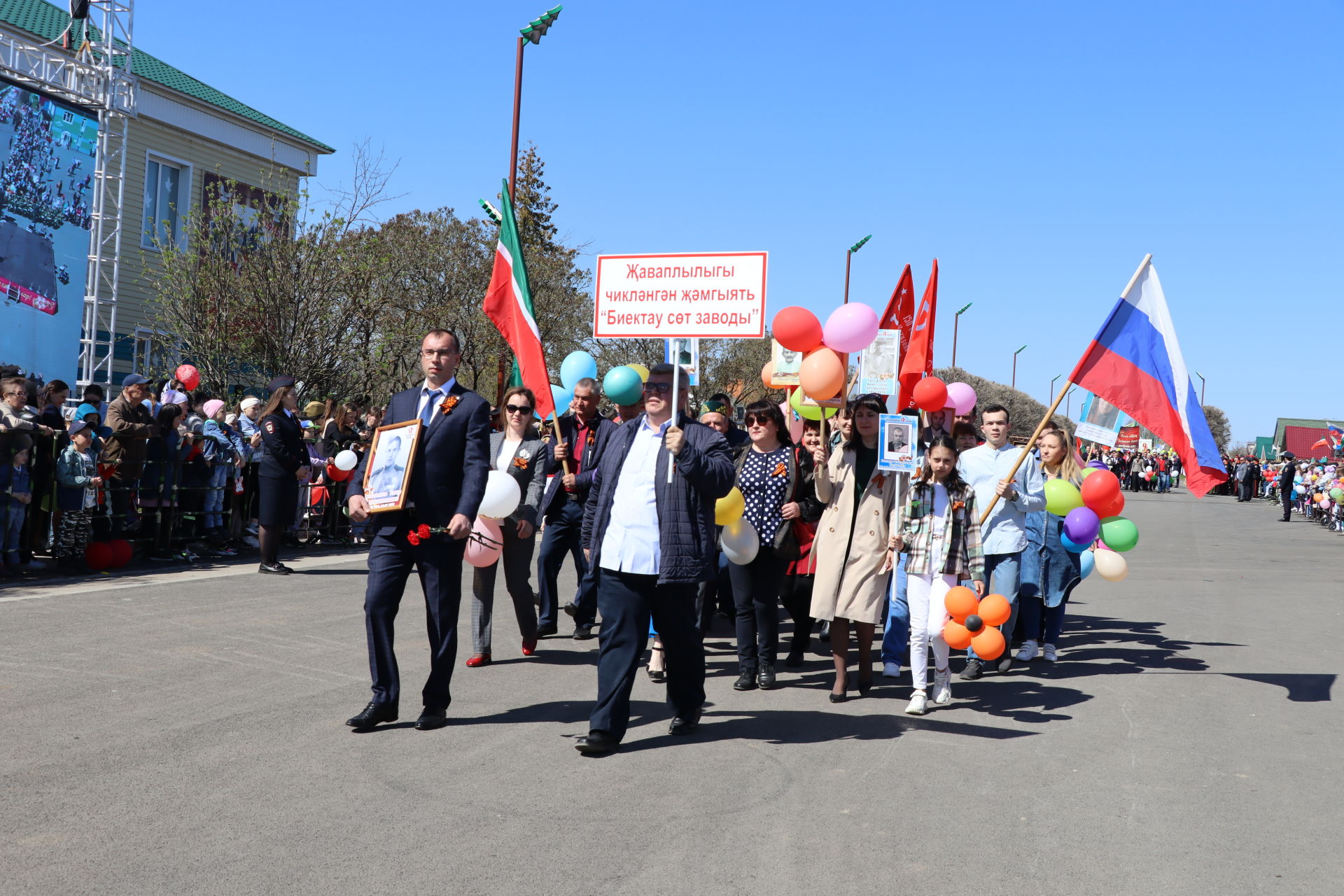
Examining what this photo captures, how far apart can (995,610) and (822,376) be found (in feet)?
5.93

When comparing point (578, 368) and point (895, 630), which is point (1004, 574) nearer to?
point (895, 630)

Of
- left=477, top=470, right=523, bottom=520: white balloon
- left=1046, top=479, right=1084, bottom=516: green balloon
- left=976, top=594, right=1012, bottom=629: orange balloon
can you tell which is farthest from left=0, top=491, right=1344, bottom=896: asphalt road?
left=1046, top=479, right=1084, bottom=516: green balloon

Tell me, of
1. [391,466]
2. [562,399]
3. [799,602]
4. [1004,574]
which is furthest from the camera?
[562,399]

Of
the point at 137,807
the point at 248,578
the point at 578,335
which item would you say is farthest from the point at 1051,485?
the point at 578,335

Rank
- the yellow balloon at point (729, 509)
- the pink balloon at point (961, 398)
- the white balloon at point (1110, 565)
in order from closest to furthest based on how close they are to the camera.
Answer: the yellow balloon at point (729, 509), the white balloon at point (1110, 565), the pink balloon at point (961, 398)

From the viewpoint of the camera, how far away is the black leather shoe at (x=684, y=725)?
649cm

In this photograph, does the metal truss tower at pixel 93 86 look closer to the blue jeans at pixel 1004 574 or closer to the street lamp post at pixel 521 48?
the street lamp post at pixel 521 48

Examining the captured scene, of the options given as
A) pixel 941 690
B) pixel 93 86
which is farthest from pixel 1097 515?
pixel 93 86

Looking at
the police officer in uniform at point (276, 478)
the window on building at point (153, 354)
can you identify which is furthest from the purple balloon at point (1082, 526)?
the window on building at point (153, 354)

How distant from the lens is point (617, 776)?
18.4 feet

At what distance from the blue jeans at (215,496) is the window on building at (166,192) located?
15.0m

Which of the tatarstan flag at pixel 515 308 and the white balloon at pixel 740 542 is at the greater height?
the tatarstan flag at pixel 515 308

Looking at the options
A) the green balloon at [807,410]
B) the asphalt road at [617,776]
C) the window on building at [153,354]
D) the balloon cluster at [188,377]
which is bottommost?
the asphalt road at [617,776]

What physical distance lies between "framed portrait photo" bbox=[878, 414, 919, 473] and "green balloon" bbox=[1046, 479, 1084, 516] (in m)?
1.64
